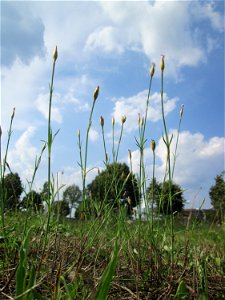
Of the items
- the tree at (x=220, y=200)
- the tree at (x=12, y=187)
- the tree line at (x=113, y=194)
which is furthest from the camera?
the tree at (x=220, y=200)

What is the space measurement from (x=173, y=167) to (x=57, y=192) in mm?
657

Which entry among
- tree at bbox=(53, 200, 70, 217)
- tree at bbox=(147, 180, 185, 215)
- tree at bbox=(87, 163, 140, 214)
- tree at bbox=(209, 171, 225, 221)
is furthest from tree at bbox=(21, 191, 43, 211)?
tree at bbox=(209, 171, 225, 221)

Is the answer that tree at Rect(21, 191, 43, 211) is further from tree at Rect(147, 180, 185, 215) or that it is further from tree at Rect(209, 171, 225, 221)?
tree at Rect(209, 171, 225, 221)

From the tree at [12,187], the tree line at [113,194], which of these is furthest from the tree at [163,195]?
the tree at [12,187]

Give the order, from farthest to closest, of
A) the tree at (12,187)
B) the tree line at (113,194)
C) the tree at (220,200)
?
the tree at (220,200) → the tree at (12,187) → the tree line at (113,194)

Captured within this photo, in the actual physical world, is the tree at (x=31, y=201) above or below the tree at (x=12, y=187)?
below

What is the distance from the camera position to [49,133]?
1.53 m

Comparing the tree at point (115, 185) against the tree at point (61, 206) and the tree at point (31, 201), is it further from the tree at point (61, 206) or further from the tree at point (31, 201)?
the tree at point (31, 201)

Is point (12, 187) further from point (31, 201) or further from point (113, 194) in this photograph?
point (113, 194)

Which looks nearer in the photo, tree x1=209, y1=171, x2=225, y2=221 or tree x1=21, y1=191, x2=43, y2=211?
Answer: tree x1=21, y1=191, x2=43, y2=211

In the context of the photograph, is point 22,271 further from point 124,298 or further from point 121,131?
point 121,131

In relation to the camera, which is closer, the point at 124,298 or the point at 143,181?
the point at 124,298

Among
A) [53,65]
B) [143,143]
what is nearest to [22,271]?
[53,65]

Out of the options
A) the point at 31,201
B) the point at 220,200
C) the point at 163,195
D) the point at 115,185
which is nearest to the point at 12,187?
the point at 31,201
